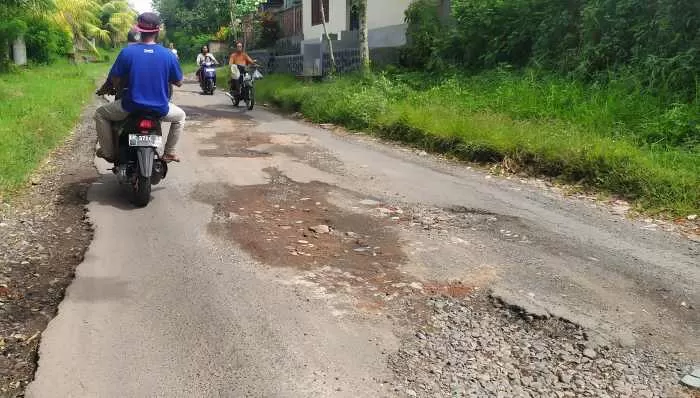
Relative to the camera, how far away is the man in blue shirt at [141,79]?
18.3 ft

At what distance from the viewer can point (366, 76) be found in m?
13.5

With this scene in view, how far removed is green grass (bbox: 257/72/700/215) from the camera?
20.2 ft

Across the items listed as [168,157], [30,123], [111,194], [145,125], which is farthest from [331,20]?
[145,125]

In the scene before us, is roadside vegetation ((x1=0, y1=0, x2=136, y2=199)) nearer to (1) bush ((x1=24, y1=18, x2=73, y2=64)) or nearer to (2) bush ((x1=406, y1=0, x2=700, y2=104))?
(1) bush ((x1=24, y1=18, x2=73, y2=64))

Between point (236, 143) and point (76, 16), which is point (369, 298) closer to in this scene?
point (236, 143)

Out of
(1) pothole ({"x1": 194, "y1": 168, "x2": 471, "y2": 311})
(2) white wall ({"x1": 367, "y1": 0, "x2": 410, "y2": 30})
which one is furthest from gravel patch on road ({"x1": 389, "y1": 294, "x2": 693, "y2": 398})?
(2) white wall ({"x1": 367, "y1": 0, "x2": 410, "y2": 30})

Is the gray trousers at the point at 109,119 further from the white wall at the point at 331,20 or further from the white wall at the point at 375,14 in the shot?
the white wall at the point at 331,20

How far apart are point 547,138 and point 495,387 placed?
5.34m

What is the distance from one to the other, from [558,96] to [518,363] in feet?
23.1

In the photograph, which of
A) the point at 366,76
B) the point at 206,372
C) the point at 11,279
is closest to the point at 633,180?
the point at 206,372

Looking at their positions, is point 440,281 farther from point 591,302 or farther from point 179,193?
point 179,193

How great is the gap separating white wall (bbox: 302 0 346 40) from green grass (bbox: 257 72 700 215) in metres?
11.2

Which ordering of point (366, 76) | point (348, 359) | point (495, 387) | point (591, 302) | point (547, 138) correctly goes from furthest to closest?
point (366, 76) → point (547, 138) → point (591, 302) → point (348, 359) → point (495, 387)

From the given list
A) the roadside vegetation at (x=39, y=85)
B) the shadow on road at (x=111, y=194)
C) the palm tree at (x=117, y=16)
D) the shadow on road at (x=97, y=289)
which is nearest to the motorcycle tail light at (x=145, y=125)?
the shadow on road at (x=111, y=194)
